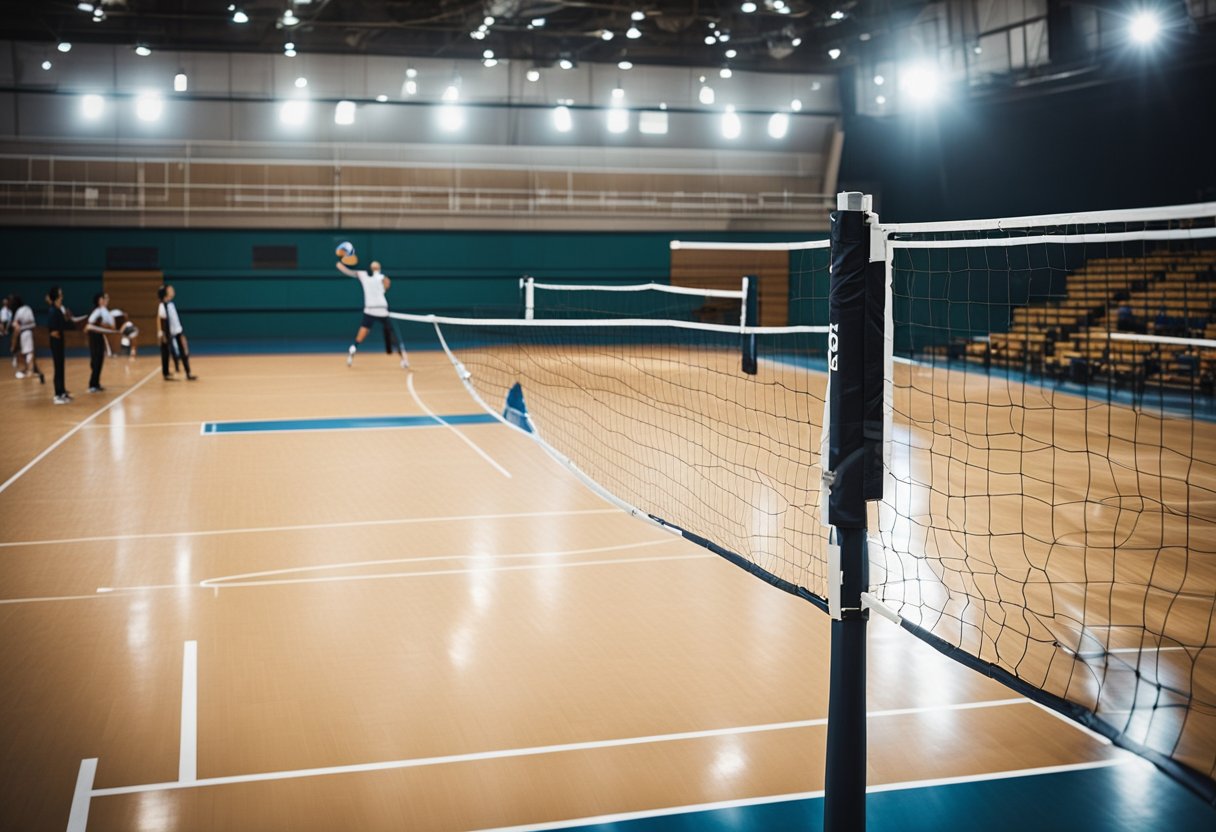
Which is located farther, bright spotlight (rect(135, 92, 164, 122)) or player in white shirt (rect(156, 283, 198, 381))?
bright spotlight (rect(135, 92, 164, 122))

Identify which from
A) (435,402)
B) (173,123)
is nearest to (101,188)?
(173,123)

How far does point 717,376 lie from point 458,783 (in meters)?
17.1

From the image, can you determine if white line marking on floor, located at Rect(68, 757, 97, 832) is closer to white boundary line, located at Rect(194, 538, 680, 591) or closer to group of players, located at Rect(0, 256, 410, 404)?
white boundary line, located at Rect(194, 538, 680, 591)

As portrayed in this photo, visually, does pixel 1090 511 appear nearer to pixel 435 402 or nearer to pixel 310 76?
pixel 435 402

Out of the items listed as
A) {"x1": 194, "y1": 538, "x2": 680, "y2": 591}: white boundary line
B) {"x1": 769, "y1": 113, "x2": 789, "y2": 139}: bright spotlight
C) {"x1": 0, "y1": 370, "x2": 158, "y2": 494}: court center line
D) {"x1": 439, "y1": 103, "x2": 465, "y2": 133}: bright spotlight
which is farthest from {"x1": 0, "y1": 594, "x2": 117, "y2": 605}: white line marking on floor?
{"x1": 769, "y1": 113, "x2": 789, "y2": 139}: bright spotlight

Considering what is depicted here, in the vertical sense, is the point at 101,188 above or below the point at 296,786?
above

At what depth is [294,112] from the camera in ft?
107

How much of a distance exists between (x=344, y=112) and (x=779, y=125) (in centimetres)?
1398

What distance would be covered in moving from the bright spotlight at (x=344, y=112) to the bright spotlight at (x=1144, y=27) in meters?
21.5

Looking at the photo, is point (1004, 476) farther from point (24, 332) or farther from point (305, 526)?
point (24, 332)

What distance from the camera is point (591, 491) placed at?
1034cm

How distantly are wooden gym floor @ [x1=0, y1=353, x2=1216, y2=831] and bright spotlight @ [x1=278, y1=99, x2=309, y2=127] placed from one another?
976 inches

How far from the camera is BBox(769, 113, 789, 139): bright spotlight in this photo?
3562 cm

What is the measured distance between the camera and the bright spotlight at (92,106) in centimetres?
3112
